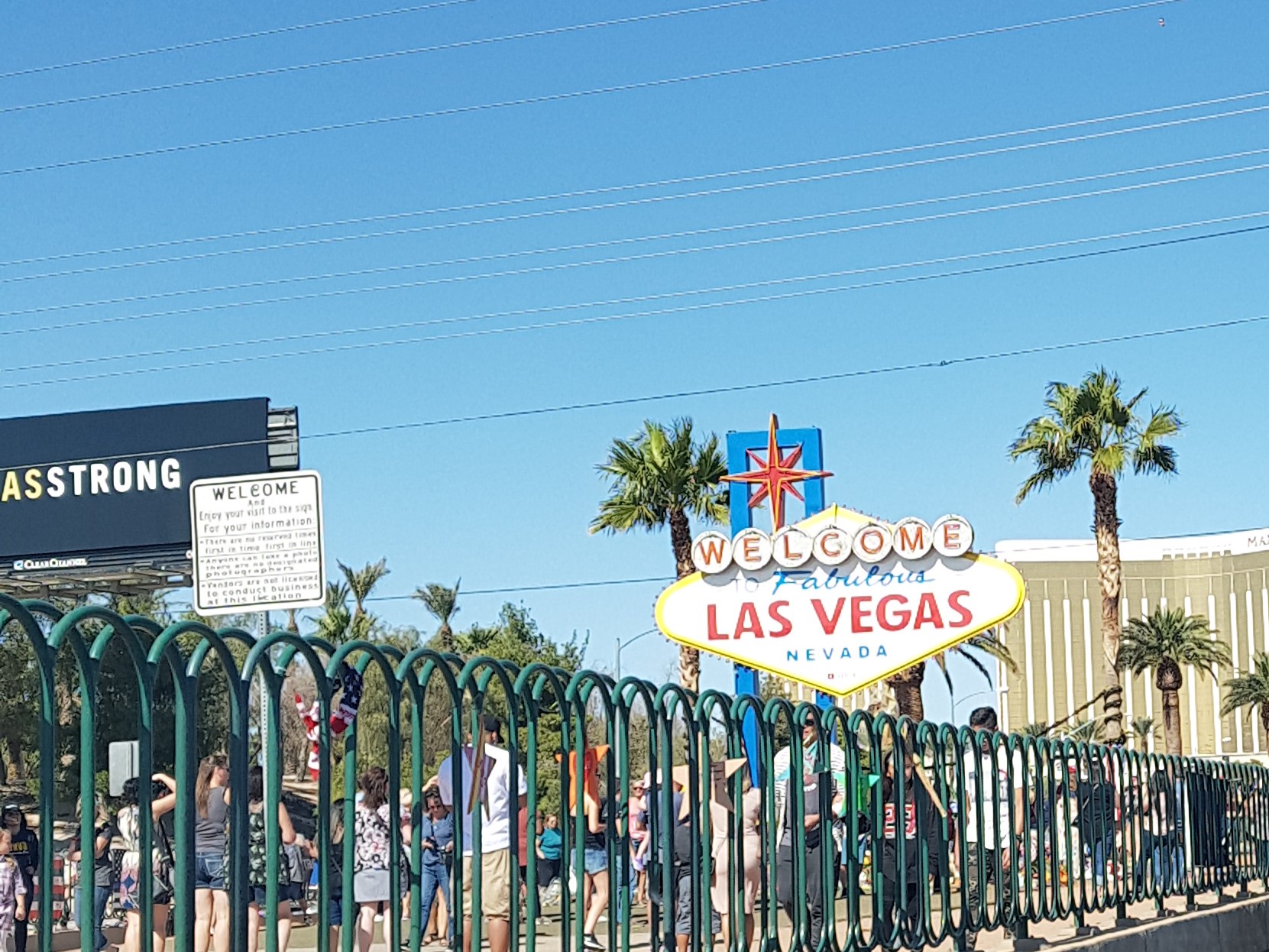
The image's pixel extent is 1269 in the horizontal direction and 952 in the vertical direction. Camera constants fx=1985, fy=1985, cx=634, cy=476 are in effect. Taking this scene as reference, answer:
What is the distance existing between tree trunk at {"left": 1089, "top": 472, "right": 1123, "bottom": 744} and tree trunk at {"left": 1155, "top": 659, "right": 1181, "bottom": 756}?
1242 inches

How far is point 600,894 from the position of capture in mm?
A: 8094

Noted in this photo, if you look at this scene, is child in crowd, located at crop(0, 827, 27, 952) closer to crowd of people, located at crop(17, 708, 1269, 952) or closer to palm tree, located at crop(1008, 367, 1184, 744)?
crowd of people, located at crop(17, 708, 1269, 952)

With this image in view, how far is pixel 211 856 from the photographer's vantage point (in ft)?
22.5

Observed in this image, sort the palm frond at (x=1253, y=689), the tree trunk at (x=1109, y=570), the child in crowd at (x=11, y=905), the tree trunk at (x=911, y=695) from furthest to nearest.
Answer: the palm frond at (x=1253, y=689), the tree trunk at (x=1109, y=570), the tree trunk at (x=911, y=695), the child in crowd at (x=11, y=905)

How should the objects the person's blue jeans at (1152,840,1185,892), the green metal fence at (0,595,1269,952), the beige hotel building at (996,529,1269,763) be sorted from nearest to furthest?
the green metal fence at (0,595,1269,952) → the person's blue jeans at (1152,840,1185,892) → the beige hotel building at (996,529,1269,763)

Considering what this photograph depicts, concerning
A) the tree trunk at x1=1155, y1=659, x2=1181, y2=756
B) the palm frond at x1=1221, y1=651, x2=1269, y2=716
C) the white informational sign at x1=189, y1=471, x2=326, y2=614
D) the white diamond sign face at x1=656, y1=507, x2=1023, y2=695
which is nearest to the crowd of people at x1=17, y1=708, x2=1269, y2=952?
the white informational sign at x1=189, y1=471, x2=326, y2=614

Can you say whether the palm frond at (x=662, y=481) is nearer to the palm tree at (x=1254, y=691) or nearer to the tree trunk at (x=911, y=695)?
the tree trunk at (x=911, y=695)

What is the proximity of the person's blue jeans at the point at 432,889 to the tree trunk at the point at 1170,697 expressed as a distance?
71.8m

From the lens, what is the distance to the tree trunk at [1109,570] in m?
44.9

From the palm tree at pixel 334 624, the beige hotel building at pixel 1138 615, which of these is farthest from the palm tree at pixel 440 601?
the beige hotel building at pixel 1138 615

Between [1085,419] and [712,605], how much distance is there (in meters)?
29.7

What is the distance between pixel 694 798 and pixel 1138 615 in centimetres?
12561

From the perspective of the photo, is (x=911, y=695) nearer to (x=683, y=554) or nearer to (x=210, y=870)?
(x=683, y=554)

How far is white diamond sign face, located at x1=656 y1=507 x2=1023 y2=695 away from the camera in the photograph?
17.8 meters
